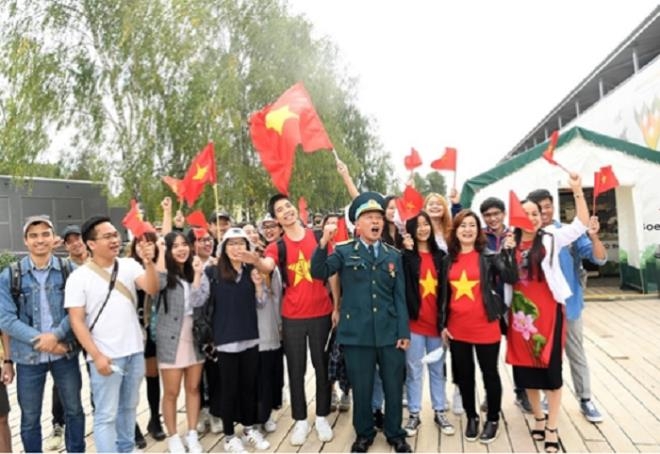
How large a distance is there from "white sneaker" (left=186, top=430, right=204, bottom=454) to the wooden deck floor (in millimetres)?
194

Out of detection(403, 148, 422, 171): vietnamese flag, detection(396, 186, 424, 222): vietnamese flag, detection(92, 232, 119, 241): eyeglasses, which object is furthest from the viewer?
detection(403, 148, 422, 171): vietnamese flag

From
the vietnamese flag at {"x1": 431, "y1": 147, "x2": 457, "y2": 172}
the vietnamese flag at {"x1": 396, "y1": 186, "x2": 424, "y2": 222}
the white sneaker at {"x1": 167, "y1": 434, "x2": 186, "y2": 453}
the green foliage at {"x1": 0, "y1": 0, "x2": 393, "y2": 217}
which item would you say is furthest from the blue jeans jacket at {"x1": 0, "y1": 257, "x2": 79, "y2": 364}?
the green foliage at {"x1": 0, "y1": 0, "x2": 393, "y2": 217}

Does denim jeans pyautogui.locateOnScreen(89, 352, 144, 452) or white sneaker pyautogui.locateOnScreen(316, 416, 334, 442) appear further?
white sneaker pyautogui.locateOnScreen(316, 416, 334, 442)

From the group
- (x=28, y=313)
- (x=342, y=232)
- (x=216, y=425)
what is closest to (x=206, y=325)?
(x=216, y=425)

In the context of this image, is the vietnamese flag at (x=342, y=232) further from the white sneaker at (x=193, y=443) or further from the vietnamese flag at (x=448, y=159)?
the white sneaker at (x=193, y=443)

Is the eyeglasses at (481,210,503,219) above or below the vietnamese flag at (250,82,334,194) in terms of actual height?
below

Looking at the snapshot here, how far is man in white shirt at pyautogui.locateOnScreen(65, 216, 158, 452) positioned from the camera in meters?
3.03

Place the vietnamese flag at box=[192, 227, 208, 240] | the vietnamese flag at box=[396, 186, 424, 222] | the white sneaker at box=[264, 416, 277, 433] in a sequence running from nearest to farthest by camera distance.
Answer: the white sneaker at box=[264, 416, 277, 433], the vietnamese flag at box=[192, 227, 208, 240], the vietnamese flag at box=[396, 186, 424, 222]

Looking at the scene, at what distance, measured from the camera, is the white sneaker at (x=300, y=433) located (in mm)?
3832

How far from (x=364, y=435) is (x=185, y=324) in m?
1.46

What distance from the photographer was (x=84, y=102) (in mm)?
15258

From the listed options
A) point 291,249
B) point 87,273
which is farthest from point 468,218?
point 87,273

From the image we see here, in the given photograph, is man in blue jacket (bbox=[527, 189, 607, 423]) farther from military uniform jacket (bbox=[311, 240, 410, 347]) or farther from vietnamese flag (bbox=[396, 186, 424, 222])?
military uniform jacket (bbox=[311, 240, 410, 347])

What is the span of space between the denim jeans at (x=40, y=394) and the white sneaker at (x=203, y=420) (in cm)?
97
